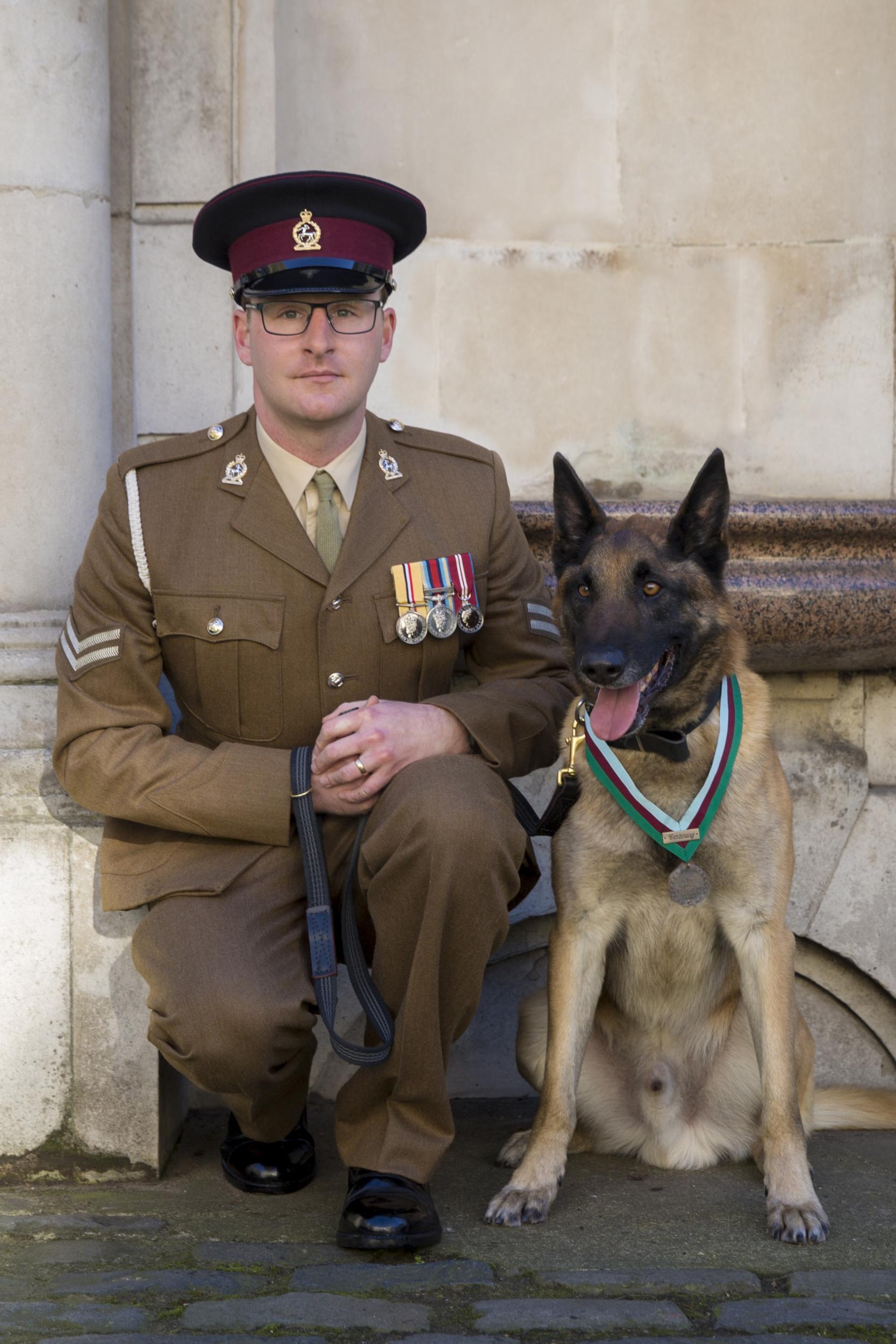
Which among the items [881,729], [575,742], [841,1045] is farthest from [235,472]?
[841,1045]

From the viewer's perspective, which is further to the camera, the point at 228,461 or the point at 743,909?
the point at 228,461

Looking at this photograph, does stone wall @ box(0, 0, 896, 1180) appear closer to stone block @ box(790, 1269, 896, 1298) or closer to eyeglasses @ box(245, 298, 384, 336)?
eyeglasses @ box(245, 298, 384, 336)

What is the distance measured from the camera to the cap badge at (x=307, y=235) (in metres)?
2.77

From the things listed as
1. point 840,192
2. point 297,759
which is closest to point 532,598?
point 297,759

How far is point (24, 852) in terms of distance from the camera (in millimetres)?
2857

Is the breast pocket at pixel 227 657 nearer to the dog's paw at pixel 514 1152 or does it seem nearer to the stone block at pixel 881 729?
the dog's paw at pixel 514 1152

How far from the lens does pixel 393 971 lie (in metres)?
2.54

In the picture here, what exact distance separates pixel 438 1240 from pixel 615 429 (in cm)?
226

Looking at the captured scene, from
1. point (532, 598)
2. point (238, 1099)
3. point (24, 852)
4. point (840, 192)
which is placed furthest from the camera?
point (840, 192)

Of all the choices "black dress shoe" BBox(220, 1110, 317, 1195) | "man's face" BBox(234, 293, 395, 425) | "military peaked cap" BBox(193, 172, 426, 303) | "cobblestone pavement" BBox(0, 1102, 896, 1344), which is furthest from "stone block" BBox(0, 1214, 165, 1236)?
"military peaked cap" BBox(193, 172, 426, 303)

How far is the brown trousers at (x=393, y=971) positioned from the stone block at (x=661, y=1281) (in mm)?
318

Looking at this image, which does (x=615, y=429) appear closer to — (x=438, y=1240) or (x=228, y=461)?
(x=228, y=461)

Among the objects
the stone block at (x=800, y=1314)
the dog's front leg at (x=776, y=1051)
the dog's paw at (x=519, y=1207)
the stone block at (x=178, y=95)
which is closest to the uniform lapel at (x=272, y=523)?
the stone block at (x=178, y=95)

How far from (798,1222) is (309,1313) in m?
0.90
